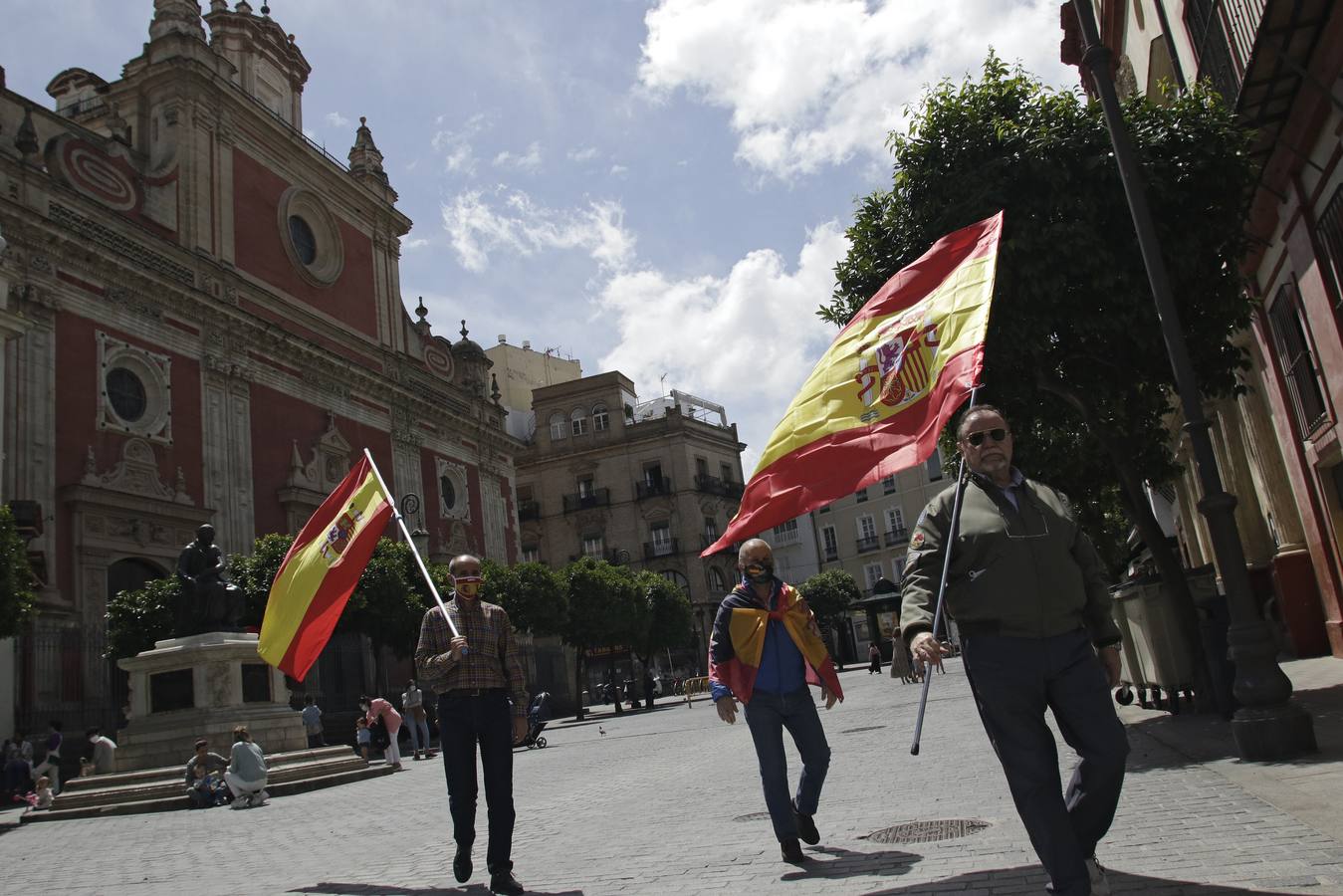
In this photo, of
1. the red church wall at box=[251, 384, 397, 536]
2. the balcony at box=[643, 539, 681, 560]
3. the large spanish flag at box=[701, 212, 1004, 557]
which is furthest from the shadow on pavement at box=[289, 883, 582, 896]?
the balcony at box=[643, 539, 681, 560]

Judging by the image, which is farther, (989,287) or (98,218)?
(98,218)

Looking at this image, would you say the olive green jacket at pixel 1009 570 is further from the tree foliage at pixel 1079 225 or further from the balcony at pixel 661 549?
the balcony at pixel 661 549

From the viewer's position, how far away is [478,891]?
18.8 ft

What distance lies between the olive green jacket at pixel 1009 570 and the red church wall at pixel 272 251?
3050cm

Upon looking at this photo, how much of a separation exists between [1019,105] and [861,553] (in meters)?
53.7

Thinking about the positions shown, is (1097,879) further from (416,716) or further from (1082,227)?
(416,716)

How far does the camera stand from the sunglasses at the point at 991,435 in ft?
13.8

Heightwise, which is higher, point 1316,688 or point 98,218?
point 98,218

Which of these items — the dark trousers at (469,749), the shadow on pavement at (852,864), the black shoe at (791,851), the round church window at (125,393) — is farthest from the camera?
the round church window at (125,393)

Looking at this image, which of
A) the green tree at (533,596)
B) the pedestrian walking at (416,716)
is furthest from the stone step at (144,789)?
the green tree at (533,596)

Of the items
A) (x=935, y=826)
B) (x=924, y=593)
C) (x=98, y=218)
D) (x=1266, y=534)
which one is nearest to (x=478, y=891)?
(x=935, y=826)

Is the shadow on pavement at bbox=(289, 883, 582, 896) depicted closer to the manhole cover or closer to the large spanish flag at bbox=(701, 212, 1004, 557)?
the manhole cover

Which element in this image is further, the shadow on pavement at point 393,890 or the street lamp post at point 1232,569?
the street lamp post at point 1232,569

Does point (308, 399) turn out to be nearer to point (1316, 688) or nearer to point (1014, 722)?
A: point (1316, 688)
